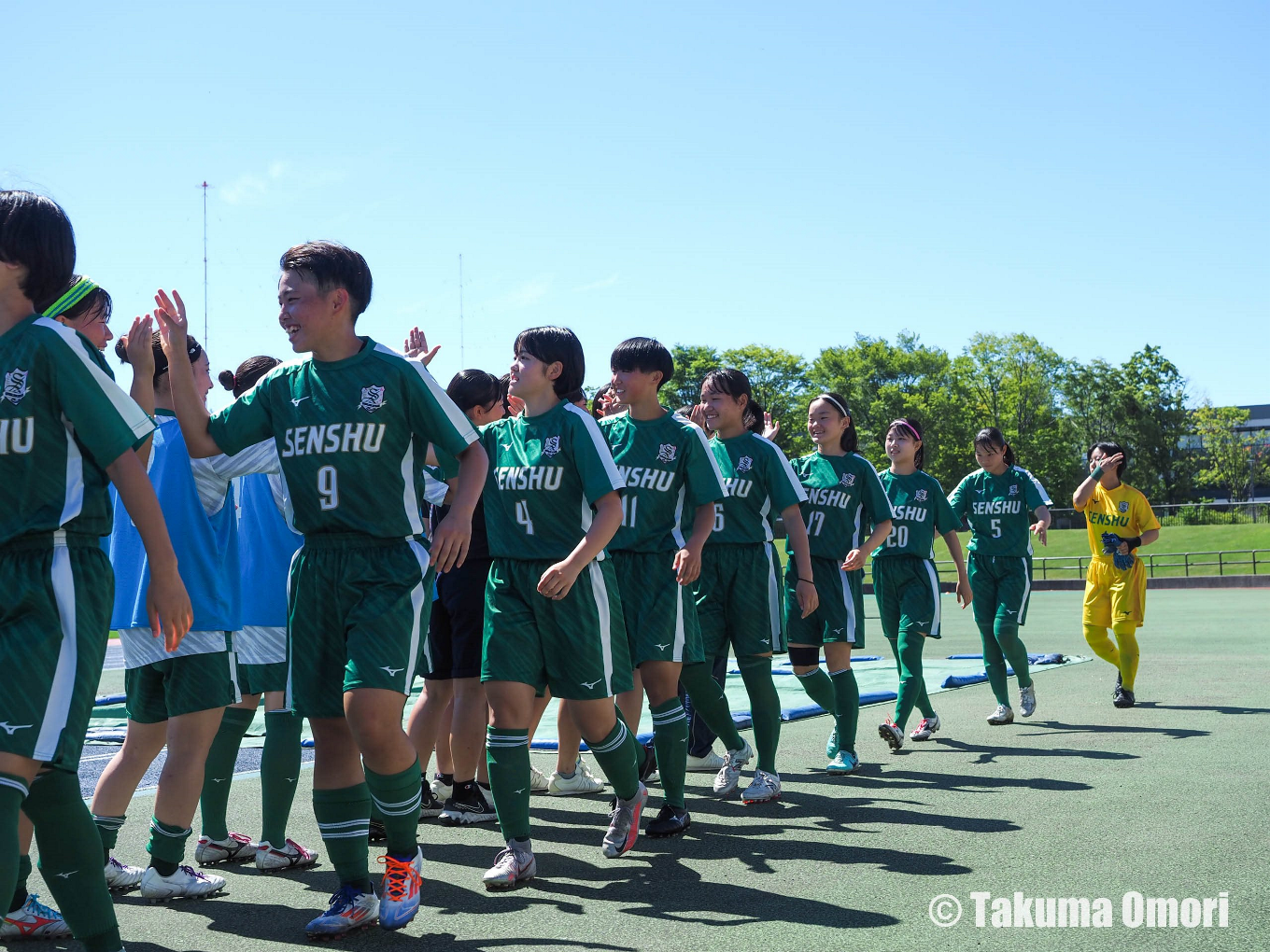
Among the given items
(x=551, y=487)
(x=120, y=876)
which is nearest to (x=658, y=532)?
(x=551, y=487)

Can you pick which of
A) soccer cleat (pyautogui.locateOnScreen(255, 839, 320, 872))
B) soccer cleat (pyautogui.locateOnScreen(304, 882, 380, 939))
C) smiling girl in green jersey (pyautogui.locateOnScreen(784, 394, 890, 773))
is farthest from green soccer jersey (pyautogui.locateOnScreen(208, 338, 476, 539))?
smiling girl in green jersey (pyautogui.locateOnScreen(784, 394, 890, 773))

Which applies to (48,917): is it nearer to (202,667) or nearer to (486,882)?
(202,667)

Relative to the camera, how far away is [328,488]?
4094 mm

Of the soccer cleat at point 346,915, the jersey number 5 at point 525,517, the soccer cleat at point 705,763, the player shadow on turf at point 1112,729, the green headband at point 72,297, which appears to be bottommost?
the soccer cleat at point 705,763

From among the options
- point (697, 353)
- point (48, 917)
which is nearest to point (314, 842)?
point (48, 917)

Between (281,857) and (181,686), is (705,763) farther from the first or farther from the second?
(181,686)

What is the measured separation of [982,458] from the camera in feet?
33.8

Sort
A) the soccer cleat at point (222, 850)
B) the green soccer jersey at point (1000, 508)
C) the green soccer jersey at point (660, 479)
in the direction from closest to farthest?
the soccer cleat at point (222, 850) → the green soccer jersey at point (660, 479) → the green soccer jersey at point (1000, 508)

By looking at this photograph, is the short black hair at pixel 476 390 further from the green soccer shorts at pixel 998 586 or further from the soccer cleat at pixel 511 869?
the green soccer shorts at pixel 998 586

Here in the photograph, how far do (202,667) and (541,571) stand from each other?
4.45 ft

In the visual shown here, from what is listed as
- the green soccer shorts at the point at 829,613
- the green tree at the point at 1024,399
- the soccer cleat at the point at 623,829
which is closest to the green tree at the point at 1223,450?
the green tree at the point at 1024,399

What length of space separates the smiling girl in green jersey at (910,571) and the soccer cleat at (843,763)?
760 millimetres

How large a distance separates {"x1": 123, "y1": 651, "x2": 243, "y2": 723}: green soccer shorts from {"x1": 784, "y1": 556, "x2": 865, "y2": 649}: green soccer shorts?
3918mm

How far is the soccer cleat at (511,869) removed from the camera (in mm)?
4684
